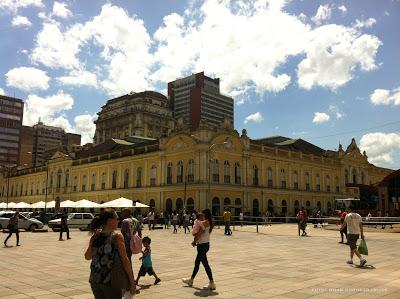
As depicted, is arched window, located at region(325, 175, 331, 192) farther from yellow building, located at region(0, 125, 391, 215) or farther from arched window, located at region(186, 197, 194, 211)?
arched window, located at region(186, 197, 194, 211)

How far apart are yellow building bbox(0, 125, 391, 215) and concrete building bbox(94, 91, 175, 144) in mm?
31822

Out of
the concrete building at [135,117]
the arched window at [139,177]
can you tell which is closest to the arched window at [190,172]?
the arched window at [139,177]

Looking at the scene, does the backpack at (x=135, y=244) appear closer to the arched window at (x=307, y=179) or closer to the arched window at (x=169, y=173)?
the arched window at (x=169, y=173)

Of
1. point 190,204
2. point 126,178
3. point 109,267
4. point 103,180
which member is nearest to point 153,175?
point 126,178

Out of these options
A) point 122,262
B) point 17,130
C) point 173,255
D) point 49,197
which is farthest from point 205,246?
point 17,130

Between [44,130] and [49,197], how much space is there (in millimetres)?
90313

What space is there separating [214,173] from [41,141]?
4680 inches

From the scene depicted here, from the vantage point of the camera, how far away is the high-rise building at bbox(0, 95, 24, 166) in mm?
121875

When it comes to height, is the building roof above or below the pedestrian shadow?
above

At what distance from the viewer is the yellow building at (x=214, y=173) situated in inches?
1807

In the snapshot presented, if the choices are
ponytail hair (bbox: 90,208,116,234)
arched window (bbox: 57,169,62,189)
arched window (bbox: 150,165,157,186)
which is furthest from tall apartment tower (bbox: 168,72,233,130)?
ponytail hair (bbox: 90,208,116,234)

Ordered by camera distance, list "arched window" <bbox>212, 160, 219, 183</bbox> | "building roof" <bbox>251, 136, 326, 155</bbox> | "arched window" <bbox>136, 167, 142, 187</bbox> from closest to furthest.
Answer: "arched window" <bbox>212, 160, 219, 183</bbox>, "arched window" <bbox>136, 167, 142, 187</bbox>, "building roof" <bbox>251, 136, 326, 155</bbox>

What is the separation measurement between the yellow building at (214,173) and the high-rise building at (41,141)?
48.7 m

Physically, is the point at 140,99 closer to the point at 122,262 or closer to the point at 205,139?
the point at 205,139
